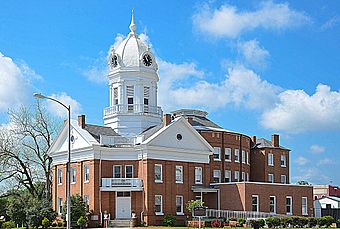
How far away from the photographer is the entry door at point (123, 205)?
190ft

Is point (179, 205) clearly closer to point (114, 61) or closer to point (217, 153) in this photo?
point (217, 153)

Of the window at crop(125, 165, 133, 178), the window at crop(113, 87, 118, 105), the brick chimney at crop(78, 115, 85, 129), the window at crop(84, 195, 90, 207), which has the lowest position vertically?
the window at crop(84, 195, 90, 207)

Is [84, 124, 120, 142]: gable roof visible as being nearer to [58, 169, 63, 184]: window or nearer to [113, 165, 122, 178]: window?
[113, 165, 122, 178]: window

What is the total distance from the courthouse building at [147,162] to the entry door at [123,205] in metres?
0.09

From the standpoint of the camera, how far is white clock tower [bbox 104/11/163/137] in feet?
208

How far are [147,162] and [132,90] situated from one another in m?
10.00

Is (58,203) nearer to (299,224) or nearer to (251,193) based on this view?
(251,193)

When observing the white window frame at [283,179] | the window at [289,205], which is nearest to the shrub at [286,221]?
the window at [289,205]

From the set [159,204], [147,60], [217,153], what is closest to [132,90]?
[147,60]

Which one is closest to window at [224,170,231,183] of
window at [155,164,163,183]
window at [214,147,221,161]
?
window at [214,147,221,161]

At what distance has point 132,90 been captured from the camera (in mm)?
64500

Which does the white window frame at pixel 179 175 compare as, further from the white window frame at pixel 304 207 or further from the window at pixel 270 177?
the window at pixel 270 177

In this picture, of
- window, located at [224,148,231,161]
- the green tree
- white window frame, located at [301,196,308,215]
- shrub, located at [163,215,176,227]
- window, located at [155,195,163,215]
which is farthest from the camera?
window, located at [224,148,231,161]

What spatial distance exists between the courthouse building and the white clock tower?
0.10m
